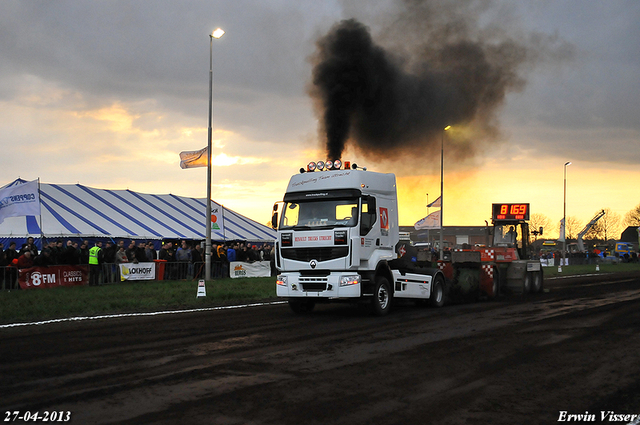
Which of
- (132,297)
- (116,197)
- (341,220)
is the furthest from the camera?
(116,197)

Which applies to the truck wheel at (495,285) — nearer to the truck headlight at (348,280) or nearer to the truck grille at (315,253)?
the truck headlight at (348,280)

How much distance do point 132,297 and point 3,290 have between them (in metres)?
4.82

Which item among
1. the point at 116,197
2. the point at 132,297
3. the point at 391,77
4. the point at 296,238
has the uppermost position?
the point at 391,77

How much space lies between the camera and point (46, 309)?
14812mm

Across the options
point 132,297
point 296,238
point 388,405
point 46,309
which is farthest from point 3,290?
point 388,405

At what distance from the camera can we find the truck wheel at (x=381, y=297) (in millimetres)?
14148

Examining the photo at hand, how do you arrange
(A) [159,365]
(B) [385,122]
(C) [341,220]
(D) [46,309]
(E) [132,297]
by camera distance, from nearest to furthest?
(A) [159,365] < (C) [341,220] < (D) [46,309] < (E) [132,297] < (B) [385,122]

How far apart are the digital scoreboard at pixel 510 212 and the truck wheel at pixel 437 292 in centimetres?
694

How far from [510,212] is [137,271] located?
15.0 metres

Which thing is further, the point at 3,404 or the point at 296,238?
the point at 296,238

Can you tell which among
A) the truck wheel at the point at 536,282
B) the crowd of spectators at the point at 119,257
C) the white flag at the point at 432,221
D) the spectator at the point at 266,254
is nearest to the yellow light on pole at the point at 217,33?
the crowd of spectators at the point at 119,257

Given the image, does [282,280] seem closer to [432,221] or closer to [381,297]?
[381,297]

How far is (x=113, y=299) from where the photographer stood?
17844mm

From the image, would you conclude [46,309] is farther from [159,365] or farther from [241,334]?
[159,365]
